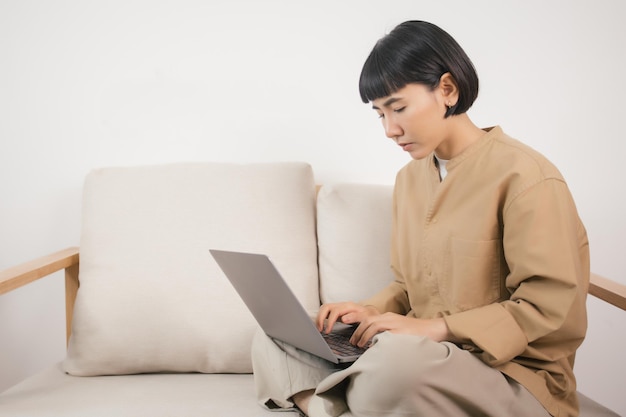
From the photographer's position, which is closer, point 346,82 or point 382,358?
point 382,358

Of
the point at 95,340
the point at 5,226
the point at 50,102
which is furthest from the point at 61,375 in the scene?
the point at 50,102

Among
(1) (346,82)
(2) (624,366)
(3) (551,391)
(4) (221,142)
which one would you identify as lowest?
(2) (624,366)

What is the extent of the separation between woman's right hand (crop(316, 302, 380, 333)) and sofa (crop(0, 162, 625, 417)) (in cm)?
23

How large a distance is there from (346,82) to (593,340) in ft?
3.18

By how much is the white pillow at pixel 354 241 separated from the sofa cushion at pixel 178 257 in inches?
1.4

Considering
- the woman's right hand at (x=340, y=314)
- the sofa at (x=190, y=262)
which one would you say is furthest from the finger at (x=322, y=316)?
the sofa at (x=190, y=262)

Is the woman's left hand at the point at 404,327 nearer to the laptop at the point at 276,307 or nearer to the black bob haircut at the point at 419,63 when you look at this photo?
the laptop at the point at 276,307

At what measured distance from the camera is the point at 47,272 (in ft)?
5.41

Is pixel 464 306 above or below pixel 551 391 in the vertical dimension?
above

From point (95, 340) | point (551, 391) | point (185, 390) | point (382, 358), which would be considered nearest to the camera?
point (382, 358)

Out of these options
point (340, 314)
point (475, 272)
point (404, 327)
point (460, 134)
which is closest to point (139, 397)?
point (340, 314)

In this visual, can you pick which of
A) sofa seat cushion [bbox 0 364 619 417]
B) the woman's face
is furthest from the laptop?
the woman's face

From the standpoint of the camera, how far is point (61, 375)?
1.62 metres

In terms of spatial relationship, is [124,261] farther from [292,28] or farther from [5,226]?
[292,28]
